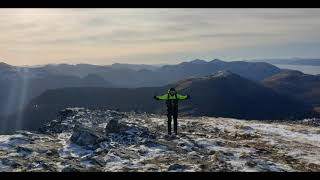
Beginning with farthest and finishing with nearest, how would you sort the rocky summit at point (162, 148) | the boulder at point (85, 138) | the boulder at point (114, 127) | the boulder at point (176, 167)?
the boulder at point (114, 127) → the boulder at point (85, 138) → the rocky summit at point (162, 148) → the boulder at point (176, 167)

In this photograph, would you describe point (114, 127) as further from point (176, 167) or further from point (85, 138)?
point (176, 167)

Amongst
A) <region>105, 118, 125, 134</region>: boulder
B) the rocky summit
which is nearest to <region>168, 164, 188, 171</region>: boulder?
the rocky summit

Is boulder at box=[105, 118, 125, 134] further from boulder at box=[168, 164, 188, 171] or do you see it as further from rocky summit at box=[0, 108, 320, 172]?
boulder at box=[168, 164, 188, 171]

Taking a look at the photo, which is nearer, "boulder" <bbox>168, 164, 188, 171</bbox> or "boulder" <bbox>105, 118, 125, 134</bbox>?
"boulder" <bbox>168, 164, 188, 171</bbox>

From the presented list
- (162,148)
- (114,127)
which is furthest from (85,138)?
(162,148)

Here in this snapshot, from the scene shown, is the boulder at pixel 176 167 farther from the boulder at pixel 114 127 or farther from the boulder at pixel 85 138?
the boulder at pixel 114 127

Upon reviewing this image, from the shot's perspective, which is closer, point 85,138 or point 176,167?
point 176,167

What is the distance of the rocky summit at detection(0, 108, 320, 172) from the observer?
18.2 m

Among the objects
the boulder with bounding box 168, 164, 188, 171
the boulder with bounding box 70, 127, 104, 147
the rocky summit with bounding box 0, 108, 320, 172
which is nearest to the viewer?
the boulder with bounding box 168, 164, 188, 171

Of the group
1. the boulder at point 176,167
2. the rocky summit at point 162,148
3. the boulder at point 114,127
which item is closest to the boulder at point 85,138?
the rocky summit at point 162,148

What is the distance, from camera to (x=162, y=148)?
2253cm

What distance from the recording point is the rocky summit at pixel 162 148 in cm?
1822
